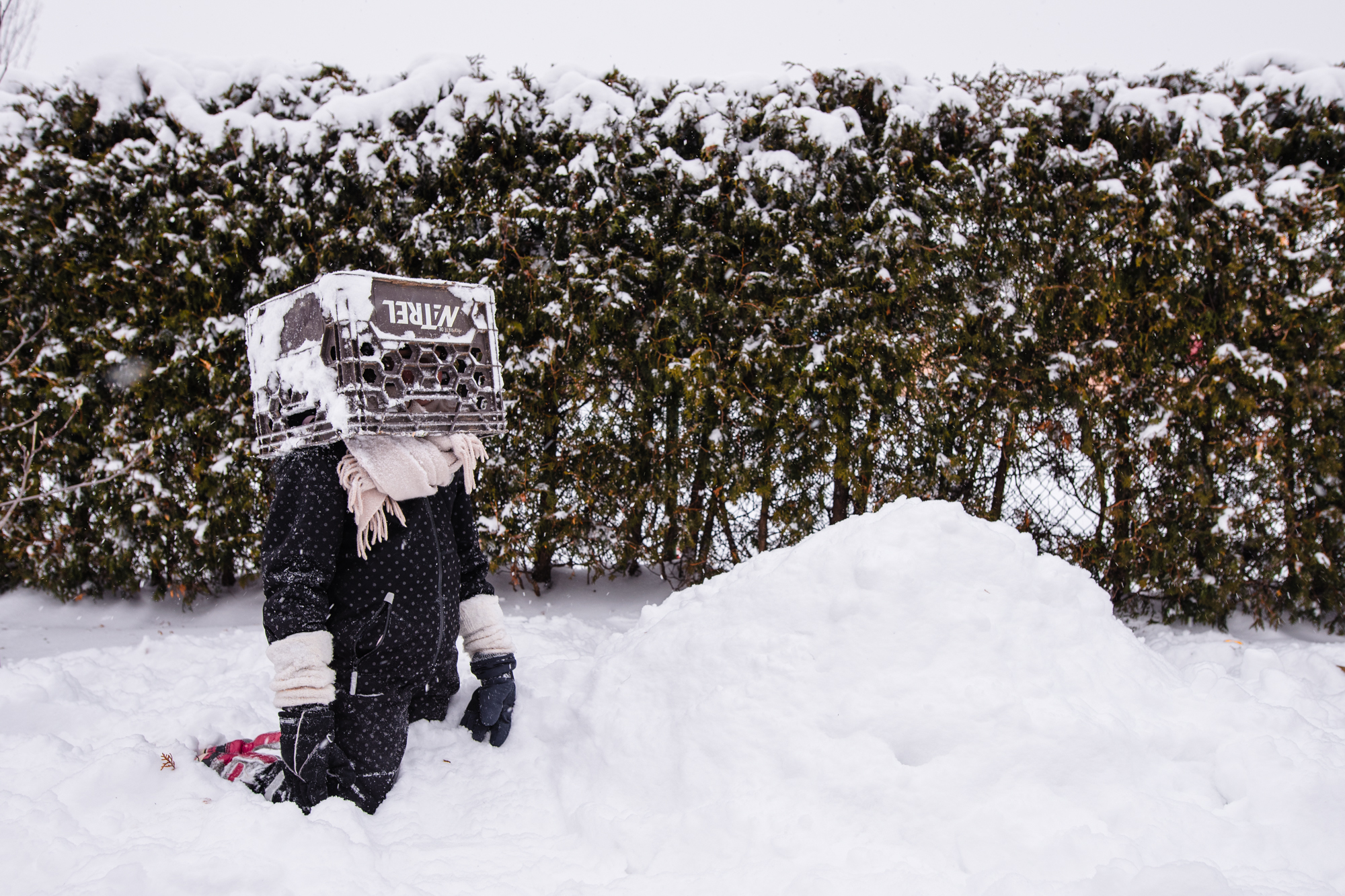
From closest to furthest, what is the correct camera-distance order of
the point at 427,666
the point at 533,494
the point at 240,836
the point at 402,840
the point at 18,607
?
the point at 240,836, the point at 402,840, the point at 427,666, the point at 533,494, the point at 18,607

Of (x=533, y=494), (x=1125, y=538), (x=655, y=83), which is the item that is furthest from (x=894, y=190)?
(x=533, y=494)

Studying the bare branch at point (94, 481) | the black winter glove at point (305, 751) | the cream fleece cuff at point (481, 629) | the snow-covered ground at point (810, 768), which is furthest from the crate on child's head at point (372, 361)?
the bare branch at point (94, 481)

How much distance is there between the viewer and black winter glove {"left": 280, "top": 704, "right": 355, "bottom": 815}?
6.95ft

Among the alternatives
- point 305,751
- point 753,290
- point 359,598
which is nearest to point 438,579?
point 359,598

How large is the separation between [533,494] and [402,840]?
2.37 metres

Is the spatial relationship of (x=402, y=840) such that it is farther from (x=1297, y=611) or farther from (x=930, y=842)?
(x=1297, y=611)

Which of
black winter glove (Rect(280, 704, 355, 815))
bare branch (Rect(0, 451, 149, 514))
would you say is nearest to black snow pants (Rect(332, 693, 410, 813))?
black winter glove (Rect(280, 704, 355, 815))

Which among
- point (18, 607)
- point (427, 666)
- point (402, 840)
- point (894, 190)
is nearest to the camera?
point (402, 840)

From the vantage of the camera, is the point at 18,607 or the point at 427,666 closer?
the point at 427,666

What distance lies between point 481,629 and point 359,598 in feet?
1.78

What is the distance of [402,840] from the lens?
2145 millimetres

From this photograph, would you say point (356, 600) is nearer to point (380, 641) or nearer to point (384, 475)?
point (380, 641)

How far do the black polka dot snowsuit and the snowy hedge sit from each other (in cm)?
187

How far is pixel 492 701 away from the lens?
263cm
